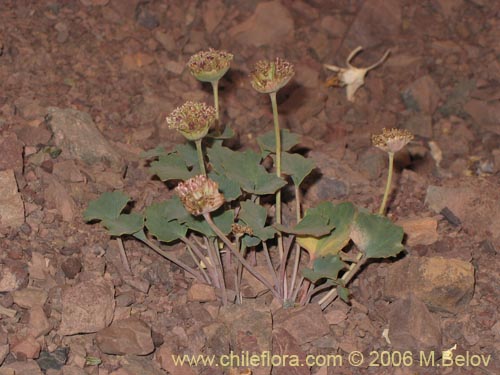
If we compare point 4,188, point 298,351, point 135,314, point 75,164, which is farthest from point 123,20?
point 298,351

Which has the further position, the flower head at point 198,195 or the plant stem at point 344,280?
the plant stem at point 344,280

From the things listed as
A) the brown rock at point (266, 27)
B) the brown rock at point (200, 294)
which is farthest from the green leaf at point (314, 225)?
the brown rock at point (266, 27)

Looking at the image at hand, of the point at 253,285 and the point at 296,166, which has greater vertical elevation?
the point at 296,166

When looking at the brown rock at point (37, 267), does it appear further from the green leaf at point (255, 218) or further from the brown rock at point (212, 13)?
the brown rock at point (212, 13)

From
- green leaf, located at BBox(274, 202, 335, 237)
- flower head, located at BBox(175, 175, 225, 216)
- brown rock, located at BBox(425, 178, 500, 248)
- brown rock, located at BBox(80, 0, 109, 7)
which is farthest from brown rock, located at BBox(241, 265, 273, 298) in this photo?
brown rock, located at BBox(80, 0, 109, 7)

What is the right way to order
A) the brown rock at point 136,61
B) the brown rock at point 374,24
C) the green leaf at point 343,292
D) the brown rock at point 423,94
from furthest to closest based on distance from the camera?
the brown rock at point 374,24 → the brown rock at point 423,94 → the brown rock at point 136,61 → the green leaf at point 343,292

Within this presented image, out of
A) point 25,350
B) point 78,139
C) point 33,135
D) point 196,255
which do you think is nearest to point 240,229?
point 196,255

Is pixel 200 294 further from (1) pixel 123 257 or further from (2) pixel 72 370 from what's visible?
(2) pixel 72 370
